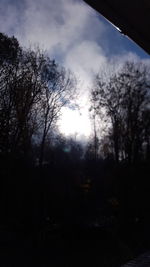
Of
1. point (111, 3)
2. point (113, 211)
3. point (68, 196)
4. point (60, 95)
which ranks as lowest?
point (113, 211)

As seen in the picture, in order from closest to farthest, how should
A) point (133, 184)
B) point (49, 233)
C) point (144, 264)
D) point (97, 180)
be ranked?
point (144, 264), point (49, 233), point (133, 184), point (97, 180)

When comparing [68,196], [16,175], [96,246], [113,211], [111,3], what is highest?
[111,3]

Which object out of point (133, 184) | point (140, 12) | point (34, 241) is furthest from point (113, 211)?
point (140, 12)

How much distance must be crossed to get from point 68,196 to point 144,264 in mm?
6634

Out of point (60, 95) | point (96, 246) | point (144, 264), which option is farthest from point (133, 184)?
point (60, 95)

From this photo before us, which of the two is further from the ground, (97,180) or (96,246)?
(97,180)

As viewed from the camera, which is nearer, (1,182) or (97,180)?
(1,182)

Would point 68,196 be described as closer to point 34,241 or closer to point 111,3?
point 34,241

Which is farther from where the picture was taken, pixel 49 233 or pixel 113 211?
pixel 113 211

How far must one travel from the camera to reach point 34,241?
9.06 metres

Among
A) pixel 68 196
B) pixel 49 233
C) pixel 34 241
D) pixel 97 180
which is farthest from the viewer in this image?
pixel 97 180

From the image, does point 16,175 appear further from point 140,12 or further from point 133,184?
point 140,12

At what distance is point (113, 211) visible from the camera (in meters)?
14.2

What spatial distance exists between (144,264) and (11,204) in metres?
6.40
